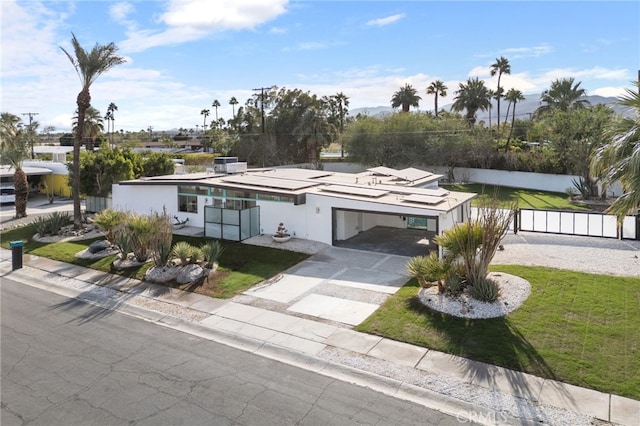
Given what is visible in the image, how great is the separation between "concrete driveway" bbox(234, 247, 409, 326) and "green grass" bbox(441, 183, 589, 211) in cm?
1281

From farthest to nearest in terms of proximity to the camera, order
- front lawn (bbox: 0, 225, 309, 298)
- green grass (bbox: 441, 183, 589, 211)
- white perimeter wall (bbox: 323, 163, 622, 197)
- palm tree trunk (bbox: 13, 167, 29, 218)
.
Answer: white perimeter wall (bbox: 323, 163, 622, 197)
green grass (bbox: 441, 183, 589, 211)
palm tree trunk (bbox: 13, 167, 29, 218)
front lawn (bbox: 0, 225, 309, 298)

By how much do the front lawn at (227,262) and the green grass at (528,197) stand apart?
14.6 metres

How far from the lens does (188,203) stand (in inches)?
1027

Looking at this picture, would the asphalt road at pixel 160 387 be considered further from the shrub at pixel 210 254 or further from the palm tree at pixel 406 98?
the palm tree at pixel 406 98

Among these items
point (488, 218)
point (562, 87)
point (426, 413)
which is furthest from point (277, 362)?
point (562, 87)

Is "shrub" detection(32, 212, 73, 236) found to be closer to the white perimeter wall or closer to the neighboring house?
the neighboring house

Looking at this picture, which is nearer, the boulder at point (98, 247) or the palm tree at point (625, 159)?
the palm tree at point (625, 159)

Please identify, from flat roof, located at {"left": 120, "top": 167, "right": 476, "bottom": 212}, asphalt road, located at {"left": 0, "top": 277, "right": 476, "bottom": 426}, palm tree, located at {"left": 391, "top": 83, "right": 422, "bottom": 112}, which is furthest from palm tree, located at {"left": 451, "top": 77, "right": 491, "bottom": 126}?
asphalt road, located at {"left": 0, "top": 277, "right": 476, "bottom": 426}

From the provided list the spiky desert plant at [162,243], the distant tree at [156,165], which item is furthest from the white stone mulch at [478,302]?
the distant tree at [156,165]

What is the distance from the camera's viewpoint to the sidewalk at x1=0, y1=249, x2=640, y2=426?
27.9ft

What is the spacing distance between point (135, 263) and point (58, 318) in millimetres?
5278

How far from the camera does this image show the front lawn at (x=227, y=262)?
53.5ft

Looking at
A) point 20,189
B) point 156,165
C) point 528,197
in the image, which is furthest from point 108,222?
point 528,197

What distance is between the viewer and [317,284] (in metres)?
16.1
